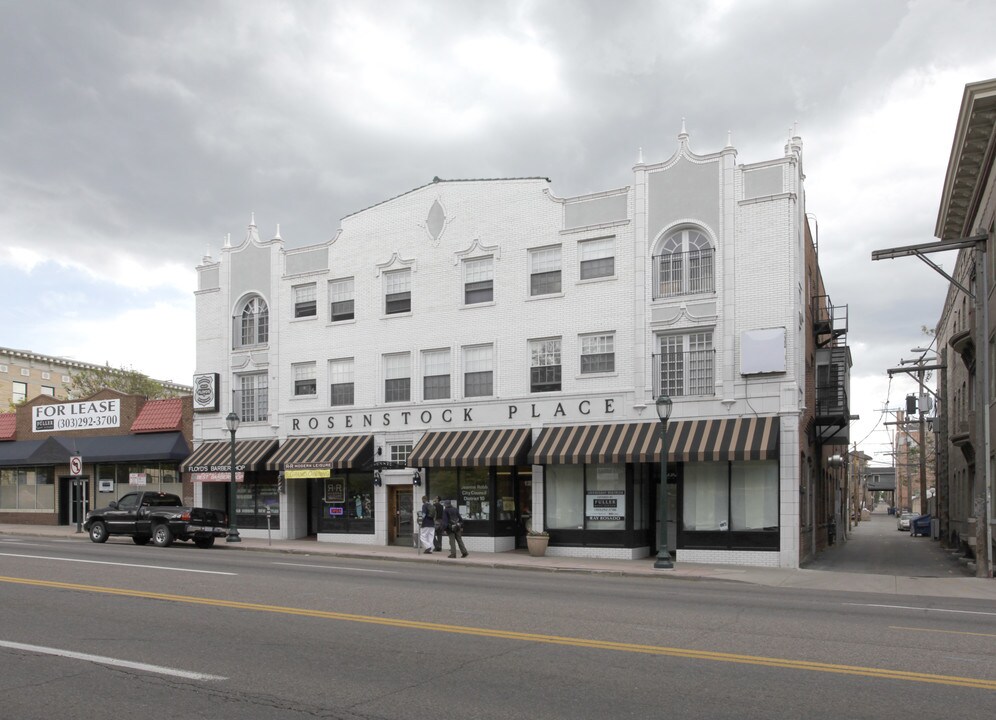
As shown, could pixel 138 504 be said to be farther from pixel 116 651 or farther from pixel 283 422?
pixel 116 651

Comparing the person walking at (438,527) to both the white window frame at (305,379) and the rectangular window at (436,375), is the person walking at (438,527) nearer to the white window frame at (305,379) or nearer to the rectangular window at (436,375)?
the rectangular window at (436,375)

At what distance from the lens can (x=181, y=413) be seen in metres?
37.9

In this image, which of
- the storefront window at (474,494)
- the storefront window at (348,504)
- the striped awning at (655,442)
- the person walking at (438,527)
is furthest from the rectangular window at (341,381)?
the striped awning at (655,442)

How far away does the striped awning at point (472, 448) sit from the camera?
27.0 metres

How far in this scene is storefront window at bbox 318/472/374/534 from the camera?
31281mm

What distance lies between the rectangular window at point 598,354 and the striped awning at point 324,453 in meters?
8.24

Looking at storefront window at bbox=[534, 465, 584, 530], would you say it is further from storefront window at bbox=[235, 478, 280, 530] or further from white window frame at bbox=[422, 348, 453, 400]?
storefront window at bbox=[235, 478, 280, 530]

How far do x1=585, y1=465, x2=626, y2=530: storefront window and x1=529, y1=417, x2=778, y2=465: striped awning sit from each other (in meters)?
1.13

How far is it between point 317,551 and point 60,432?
21.1 metres

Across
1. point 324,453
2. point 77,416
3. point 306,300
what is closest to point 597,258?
point 324,453

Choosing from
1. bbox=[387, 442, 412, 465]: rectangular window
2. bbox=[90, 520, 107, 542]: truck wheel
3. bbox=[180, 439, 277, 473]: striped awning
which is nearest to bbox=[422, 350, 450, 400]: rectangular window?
bbox=[387, 442, 412, 465]: rectangular window

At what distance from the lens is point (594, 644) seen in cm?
1028

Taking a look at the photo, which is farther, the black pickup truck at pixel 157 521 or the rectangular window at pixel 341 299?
the rectangular window at pixel 341 299

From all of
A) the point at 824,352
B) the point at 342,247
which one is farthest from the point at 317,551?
the point at 824,352
